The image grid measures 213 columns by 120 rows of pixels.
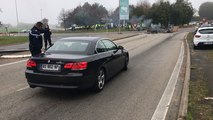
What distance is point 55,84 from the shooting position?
23.2ft

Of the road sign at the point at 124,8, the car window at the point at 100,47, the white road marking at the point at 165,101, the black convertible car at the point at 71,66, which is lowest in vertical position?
the white road marking at the point at 165,101

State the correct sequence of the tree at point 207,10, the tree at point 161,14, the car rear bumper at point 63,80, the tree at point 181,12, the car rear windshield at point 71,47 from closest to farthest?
the car rear bumper at point 63,80, the car rear windshield at point 71,47, the tree at point 161,14, the tree at point 181,12, the tree at point 207,10

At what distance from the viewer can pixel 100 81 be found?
314 inches

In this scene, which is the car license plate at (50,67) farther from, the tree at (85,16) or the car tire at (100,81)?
the tree at (85,16)

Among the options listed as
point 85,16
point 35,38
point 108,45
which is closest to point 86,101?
point 108,45

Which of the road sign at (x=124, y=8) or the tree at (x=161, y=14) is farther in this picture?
the tree at (x=161, y=14)

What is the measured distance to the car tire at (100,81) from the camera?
25.3 ft

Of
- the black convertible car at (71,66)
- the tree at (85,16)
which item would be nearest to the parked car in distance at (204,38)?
the black convertible car at (71,66)

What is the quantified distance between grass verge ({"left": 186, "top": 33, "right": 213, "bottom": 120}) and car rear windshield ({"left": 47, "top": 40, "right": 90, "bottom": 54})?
2853mm

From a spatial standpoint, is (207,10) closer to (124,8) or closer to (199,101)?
(124,8)

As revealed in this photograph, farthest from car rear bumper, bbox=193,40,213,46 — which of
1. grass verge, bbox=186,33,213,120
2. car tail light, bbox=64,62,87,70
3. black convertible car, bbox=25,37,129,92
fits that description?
car tail light, bbox=64,62,87,70

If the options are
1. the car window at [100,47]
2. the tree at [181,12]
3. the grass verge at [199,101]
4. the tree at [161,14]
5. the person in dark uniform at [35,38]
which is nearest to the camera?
the grass verge at [199,101]

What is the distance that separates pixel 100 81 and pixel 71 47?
1175 mm

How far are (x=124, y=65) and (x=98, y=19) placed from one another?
111 metres
